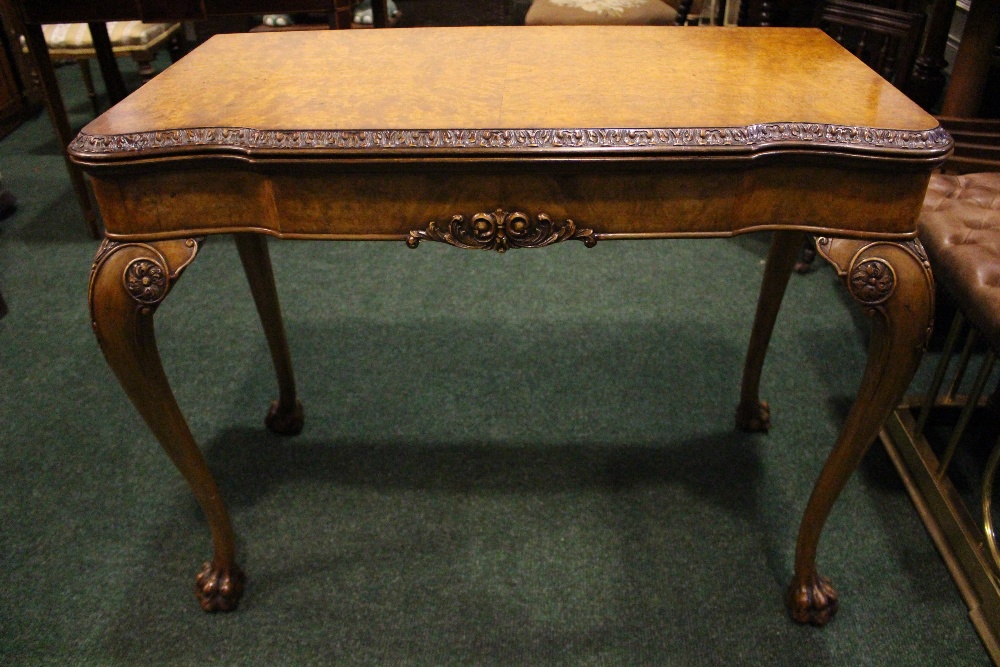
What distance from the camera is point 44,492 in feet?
5.50

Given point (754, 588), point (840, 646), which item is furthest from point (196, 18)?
point (840, 646)

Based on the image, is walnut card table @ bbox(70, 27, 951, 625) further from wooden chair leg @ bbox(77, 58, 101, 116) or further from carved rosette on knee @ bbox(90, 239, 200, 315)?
wooden chair leg @ bbox(77, 58, 101, 116)

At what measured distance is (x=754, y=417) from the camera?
1.78m

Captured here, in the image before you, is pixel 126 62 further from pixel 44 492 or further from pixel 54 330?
pixel 44 492

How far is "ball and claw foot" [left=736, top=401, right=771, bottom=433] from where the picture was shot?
70.1 inches

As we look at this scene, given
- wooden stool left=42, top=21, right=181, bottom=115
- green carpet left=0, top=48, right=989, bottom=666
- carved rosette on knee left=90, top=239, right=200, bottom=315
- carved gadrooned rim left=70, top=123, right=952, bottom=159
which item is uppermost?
carved gadrooned rim left=70, top=123, right=952, bottom=159

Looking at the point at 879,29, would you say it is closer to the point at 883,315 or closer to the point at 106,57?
the point at 883,315

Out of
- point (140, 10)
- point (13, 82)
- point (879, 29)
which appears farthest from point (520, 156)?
point (13, 82)

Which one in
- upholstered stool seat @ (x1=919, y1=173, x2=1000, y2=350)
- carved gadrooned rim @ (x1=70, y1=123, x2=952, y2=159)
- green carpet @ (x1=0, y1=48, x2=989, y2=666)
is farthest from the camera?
green carpet @ (x1=0, y1=48, x2=989, y2=666)

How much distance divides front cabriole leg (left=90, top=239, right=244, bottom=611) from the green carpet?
40 centimetres

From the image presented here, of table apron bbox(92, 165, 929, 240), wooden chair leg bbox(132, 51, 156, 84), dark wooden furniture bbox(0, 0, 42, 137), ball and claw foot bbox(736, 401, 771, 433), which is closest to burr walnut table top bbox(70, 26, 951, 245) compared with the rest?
table apron bbox(92, 165, 929, 240)

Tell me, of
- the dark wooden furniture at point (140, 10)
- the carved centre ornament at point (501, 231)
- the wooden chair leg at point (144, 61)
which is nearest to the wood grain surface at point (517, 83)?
the carved centre ornament at point (501, 231)

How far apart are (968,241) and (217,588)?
154 cm

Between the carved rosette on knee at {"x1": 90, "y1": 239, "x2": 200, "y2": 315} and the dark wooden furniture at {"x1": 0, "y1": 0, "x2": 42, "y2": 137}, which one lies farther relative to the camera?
the dark wooden furniture at {"x1": 0, "y1": 0, "x2": 42, "y2": 137}
